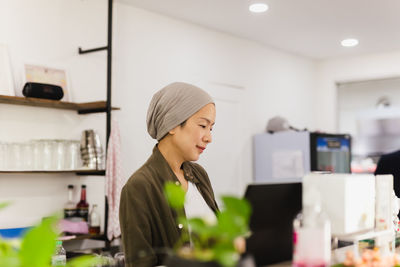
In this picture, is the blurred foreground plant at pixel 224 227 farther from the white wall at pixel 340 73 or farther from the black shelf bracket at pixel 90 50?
the white wall at pixel 340 73

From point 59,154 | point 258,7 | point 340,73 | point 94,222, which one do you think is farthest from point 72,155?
point 340,73

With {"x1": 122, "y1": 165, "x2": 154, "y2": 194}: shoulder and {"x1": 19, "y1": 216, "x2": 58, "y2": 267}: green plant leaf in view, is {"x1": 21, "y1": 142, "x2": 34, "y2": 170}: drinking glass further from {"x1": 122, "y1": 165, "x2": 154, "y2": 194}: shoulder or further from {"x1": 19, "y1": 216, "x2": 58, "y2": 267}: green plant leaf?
{"x1": 19, "y1": 216, "x2": 58, "y2": 267}: green plant leaf

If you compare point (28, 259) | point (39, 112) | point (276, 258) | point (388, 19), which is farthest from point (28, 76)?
point (388, 19)

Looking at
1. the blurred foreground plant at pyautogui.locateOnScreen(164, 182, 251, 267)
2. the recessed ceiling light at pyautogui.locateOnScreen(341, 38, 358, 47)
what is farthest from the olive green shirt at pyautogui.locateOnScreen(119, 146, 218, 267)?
the recessed ceiling light at pyautogui.locateOnScreen(341, 38, 358, 47)

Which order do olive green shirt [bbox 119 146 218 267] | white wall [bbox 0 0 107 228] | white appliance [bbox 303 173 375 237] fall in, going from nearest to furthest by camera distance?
white appliance [bbox 303 173 375 237] → olive green shirt [bbox 119 146 218 267] → white wall [bbox 0 0 107 228]

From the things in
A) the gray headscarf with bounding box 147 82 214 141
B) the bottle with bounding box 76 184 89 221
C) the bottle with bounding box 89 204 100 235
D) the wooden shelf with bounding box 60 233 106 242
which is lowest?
the wooden shelf with bounding box 60 233 106 242

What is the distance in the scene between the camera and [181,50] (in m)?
4.88

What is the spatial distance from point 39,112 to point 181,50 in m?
1.66

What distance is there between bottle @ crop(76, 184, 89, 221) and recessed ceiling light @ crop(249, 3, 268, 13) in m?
2.03

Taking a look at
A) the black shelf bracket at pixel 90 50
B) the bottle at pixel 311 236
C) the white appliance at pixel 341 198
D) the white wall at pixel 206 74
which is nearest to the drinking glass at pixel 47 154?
the black shelf bracket at pixel 90 50

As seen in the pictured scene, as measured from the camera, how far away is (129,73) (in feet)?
14.4

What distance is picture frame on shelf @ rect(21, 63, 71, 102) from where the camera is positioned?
3594 millimetres

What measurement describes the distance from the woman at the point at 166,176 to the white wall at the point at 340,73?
471 cm

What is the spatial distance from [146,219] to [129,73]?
8.98ft
